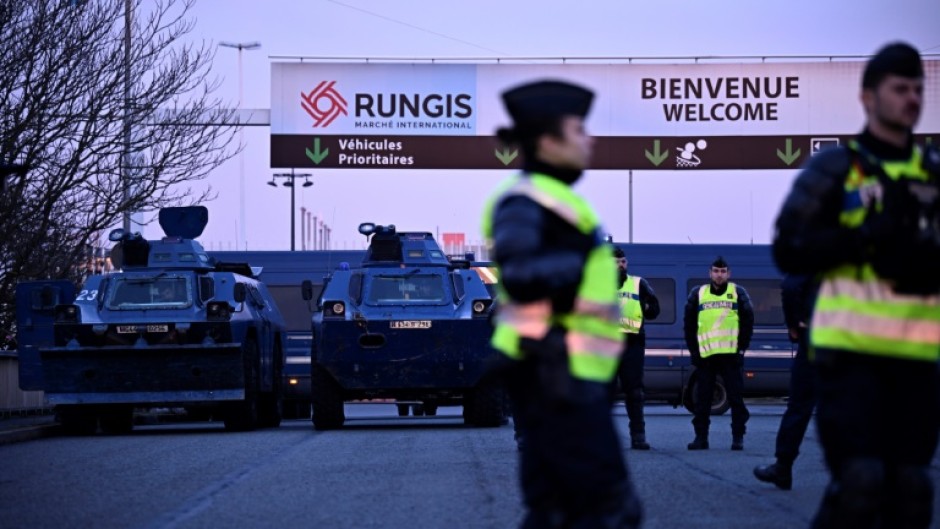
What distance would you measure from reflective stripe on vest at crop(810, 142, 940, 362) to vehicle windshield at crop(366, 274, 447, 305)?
1623 cm

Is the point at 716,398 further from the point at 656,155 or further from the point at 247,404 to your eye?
the point at 247,404

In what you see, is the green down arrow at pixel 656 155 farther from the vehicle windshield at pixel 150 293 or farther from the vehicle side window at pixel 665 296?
the vehicle windshield at pixel 150 293

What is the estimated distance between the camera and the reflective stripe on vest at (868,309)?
18.6 feet

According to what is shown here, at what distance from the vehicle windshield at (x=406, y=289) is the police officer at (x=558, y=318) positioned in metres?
16.6

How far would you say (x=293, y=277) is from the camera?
3234 cm

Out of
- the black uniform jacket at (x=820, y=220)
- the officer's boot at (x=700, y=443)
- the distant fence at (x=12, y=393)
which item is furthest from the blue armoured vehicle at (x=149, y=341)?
the black uniform jacket at (x=820, y=220)

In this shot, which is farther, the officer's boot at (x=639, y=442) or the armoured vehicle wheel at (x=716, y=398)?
the armoured vehicle wheel at (x=716, y=398)

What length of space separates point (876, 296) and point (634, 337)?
10575 millimetres

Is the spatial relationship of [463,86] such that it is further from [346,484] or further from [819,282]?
[819,282]

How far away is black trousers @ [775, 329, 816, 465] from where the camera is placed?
1130 centimetres

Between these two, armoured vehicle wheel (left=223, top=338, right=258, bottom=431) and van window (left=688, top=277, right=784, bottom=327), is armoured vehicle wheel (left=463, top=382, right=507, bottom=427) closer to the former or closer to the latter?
armoured vehicle wheel (left=223, top=338, right=258, bottom=431)

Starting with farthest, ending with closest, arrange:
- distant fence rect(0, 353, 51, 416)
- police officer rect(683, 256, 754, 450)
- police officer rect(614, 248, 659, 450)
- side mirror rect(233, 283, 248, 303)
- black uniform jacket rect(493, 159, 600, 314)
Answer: distant fence rect(0, 353, 51, 416) → side mirror rect(233, 283, 248, 303) → police officer rect(683, 256, 754, 450) → police officer rect(614, 248, 659, 450) → black uniform jacket rect(493, 159, 600, 314)

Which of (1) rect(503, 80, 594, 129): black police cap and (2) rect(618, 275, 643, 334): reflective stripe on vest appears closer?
(1) rect(503, 80, 594, 129): black police cap

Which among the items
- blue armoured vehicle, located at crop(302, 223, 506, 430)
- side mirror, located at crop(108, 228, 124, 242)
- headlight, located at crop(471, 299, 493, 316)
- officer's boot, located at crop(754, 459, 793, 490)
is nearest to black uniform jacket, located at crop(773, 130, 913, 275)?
officer's boot, located at crop(754, 459, 793, 490)
